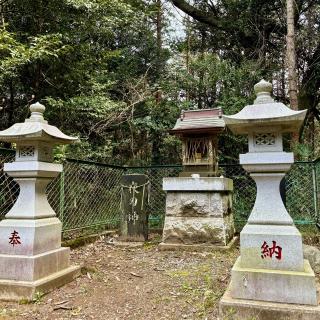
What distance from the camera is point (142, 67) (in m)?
11.2

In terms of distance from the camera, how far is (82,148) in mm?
8086

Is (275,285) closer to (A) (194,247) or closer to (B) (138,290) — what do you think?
(B) (138,290)

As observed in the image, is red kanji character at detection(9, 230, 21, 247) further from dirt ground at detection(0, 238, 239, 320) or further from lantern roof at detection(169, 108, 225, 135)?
lantern roof at detection(169, 108, 225, 135)

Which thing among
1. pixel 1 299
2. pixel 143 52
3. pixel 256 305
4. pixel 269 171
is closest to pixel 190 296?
pixel 256 305

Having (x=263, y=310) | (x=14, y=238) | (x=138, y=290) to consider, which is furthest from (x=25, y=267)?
(x=263, y=310)

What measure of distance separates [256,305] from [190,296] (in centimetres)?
87

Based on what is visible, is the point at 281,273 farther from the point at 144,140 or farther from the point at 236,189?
the point at 144,140

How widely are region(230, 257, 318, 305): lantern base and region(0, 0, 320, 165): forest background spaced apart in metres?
4.83

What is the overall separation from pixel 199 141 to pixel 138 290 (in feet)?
10.3

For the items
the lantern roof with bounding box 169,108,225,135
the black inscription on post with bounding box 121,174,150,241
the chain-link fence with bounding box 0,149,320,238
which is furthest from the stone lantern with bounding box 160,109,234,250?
the chain-link fence with bounding box 0,149,320,238

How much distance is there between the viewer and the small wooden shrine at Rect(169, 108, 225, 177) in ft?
19.3

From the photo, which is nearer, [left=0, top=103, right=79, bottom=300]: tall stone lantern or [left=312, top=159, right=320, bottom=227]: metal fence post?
[left=0, top=103, right=79, bottom=300]: tall stone lantern

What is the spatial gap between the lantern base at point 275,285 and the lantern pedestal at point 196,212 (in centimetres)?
258

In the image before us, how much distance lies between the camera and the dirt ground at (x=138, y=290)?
10.00ft
